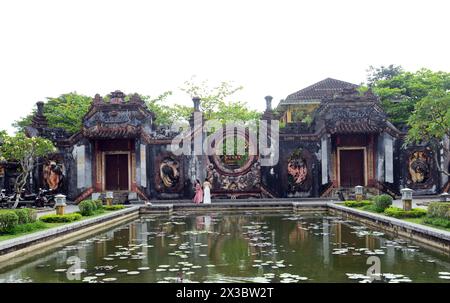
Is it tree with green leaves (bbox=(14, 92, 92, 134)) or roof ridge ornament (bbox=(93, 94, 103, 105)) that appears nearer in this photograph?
roof ridge ornament (bbox=(93, 94, 103, 105))

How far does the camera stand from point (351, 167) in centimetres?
2502

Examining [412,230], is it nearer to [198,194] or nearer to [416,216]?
[416,216]

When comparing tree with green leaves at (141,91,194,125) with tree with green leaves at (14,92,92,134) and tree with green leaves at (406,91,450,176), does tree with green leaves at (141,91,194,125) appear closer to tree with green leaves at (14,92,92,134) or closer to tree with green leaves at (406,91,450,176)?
tree with green leaves at (14,92,92,134)

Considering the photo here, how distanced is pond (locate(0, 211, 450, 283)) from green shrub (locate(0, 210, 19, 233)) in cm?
133

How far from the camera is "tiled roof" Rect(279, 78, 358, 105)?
3531 cm

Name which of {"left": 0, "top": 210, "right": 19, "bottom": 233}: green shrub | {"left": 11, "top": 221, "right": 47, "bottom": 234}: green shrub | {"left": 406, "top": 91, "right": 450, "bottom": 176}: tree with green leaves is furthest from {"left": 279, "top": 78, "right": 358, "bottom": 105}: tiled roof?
{"left": 0, "top": 210, "right": 19, "bottom": 233}: green shrub

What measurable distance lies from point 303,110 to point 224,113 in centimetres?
675

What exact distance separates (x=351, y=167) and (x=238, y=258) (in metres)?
17.0

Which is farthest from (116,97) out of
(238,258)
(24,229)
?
(238,258)

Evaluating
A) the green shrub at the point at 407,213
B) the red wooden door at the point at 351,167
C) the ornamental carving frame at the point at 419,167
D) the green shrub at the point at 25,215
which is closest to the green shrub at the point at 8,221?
the green shrub at the point at 25,215

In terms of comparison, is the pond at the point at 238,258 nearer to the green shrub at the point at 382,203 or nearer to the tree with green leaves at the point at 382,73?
the green shrub at the point at 382,203

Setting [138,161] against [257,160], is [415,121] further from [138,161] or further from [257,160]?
[138,161]

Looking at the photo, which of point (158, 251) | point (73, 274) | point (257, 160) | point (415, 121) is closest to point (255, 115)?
point (257, 160)
